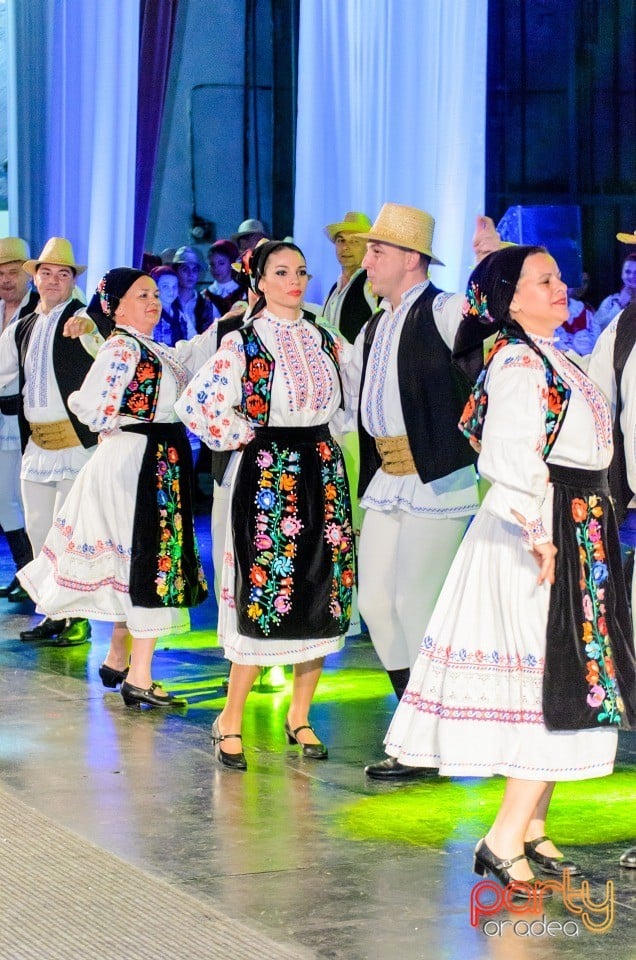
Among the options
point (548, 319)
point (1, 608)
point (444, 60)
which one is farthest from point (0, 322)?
point (548, 319)

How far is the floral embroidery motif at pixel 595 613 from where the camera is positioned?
3.22 metres

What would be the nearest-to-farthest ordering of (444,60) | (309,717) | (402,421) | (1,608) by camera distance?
(402,421), (309,717), (1,608), (444,60)

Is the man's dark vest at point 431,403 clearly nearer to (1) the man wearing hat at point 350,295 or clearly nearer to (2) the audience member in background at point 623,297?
(1) the man wearing hat at point 350,295

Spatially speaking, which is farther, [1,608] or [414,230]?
[1,608]

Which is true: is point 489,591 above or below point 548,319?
below

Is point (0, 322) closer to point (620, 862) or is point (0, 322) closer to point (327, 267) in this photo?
point (327, 267)

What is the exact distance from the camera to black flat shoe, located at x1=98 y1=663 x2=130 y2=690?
530cm

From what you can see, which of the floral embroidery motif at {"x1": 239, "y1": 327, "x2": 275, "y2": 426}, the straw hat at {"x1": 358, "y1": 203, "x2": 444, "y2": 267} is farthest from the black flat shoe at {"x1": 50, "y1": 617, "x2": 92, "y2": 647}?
the straw hat at {"x1": 358, "y1": 203, "x2": 444, "y2": 267}

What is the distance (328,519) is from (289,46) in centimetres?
714

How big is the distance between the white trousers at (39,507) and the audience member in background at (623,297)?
106 inches

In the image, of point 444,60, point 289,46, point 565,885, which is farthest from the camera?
point 289,46

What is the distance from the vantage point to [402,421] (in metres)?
4.41

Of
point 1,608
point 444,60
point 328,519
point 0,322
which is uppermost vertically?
point 444,60

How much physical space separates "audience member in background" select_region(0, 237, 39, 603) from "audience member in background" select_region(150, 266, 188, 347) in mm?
1931
